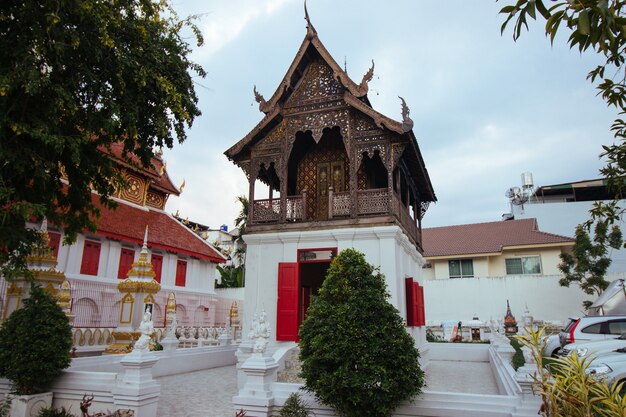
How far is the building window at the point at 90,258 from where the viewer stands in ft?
51.4

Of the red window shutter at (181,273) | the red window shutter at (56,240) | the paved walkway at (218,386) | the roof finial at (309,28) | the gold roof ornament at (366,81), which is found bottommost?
the paved walkway at (218,386)

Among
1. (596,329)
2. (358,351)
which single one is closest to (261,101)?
(358,351)

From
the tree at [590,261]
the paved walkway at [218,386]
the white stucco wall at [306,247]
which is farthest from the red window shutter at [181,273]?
the tree at [590,261]

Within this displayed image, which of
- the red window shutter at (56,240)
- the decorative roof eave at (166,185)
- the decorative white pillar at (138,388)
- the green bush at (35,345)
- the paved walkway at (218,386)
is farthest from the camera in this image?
the decorative roof eave at (166,185)

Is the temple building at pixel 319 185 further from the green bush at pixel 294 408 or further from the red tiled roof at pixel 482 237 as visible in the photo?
the red tiled roof at pixel 482 237

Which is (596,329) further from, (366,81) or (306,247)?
(366,81)

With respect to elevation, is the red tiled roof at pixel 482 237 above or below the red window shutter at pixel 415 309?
above

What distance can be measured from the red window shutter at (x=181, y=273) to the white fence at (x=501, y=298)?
43.1 feet

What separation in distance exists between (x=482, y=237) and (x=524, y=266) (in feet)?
9.84

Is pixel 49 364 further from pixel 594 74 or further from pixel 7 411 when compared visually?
pixel 594 74

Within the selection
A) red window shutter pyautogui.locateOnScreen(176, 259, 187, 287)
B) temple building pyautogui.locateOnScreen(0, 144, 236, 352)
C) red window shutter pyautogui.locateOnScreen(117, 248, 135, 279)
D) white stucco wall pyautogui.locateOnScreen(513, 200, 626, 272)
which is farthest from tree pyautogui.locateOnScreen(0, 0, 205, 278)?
white stucco wall pyautogui.locateOnScreen(513, 200, 626, 272)

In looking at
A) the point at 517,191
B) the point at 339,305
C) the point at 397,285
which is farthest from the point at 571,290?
the point at 339,305

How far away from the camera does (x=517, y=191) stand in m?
32.8

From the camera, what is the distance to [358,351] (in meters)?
5.26
